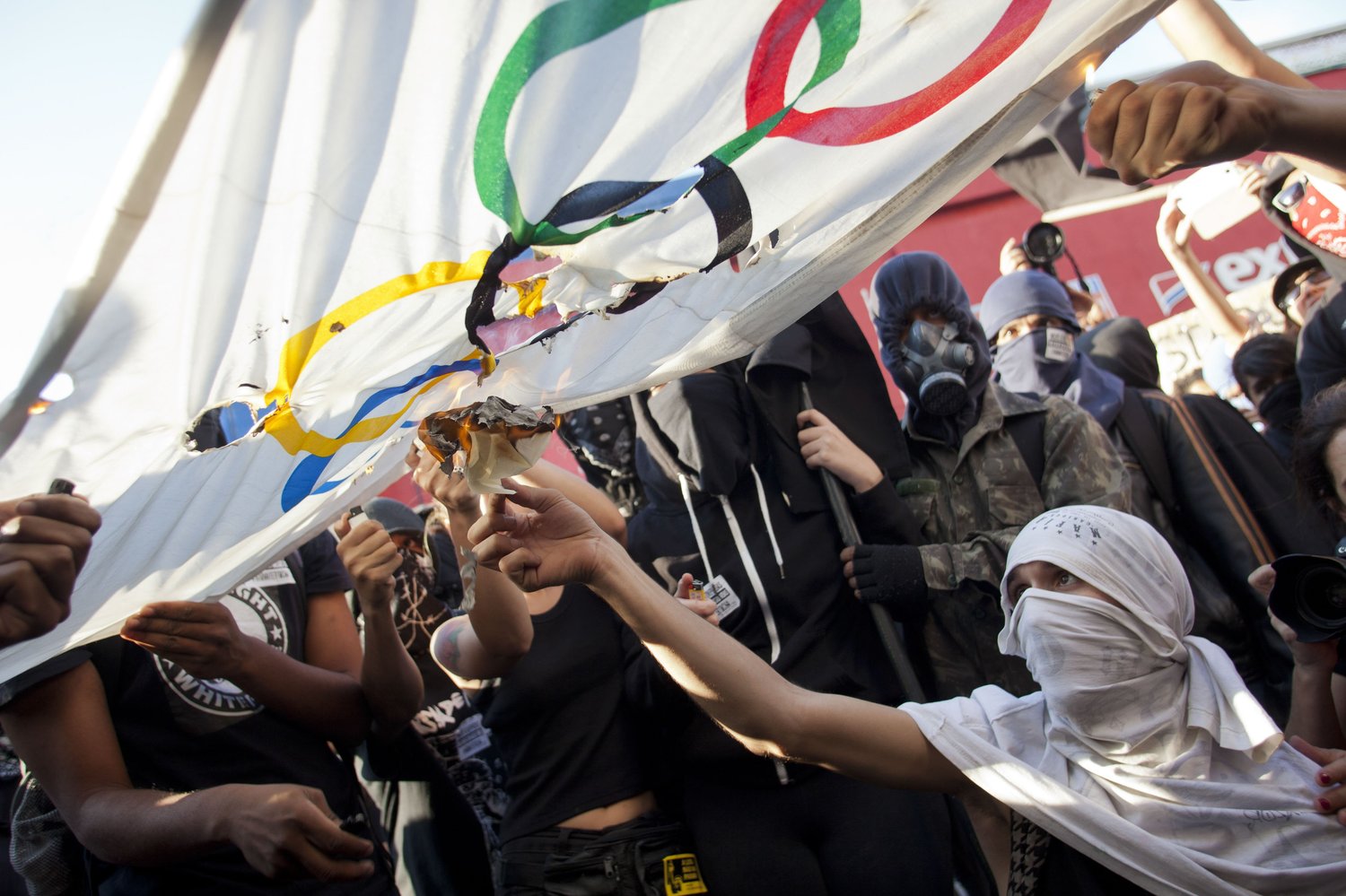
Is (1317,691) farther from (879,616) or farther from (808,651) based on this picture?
(808,651)

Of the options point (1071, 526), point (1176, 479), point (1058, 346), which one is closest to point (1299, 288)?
point (1058, 346)

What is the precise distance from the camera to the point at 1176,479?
304cm

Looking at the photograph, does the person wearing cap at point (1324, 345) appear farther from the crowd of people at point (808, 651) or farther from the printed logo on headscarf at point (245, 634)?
the printed logo on headscarf at point (245, 634)

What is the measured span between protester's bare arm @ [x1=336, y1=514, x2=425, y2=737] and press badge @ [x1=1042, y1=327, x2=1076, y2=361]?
7.72ft

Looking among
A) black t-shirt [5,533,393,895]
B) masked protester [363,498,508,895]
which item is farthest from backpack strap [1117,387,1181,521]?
black t-shirt [5,533,393,895]

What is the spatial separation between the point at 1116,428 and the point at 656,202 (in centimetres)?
226

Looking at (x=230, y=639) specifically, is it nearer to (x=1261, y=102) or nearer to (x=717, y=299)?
(x=717, y=299)

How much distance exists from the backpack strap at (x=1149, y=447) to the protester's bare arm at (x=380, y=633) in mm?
2218

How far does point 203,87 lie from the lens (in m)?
1.09

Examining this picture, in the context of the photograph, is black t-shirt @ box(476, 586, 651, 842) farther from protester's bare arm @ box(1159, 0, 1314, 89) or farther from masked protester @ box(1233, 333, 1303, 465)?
masked protester @ box(1233, 333, 1303, 465)

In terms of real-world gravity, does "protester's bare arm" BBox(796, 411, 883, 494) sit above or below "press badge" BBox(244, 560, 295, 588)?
below

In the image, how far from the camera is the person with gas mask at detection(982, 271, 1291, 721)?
271 centimetres

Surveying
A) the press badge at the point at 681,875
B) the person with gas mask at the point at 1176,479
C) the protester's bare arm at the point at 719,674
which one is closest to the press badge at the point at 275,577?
the protester's bare arm at the point at 719,674

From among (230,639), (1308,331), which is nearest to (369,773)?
(230,639)
